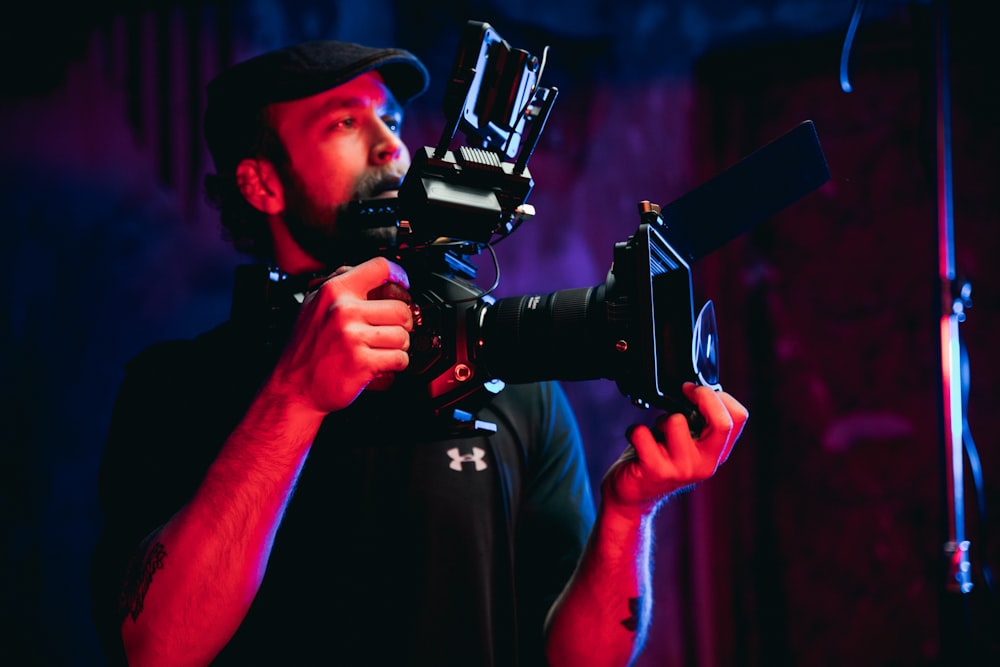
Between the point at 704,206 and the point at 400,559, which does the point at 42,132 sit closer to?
the point at 400,559

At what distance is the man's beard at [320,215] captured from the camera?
3.75ft

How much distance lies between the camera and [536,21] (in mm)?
2172

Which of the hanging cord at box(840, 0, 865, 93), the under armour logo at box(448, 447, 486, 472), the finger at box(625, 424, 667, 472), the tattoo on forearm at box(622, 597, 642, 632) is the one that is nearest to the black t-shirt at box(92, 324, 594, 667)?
the under armour logo at box(448, 447, 486, 472)

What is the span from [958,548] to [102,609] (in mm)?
1187

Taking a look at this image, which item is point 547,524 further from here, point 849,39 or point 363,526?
point 849,39

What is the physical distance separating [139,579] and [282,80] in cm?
77

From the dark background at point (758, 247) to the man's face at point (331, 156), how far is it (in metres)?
0.39

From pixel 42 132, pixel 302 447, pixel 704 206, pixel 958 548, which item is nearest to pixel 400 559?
pixel 302 447

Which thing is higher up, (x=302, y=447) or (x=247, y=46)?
(x=247, y=46)

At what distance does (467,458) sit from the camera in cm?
110

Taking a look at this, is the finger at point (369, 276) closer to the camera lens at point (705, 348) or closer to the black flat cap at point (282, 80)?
the camera lens at point (705, 348)

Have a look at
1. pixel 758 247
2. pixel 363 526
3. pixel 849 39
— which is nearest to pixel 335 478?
pixel 363 526

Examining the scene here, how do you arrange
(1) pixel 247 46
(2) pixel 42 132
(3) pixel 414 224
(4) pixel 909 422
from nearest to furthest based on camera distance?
(3) pixel 414 224
(2) pixel 42 132
(1) pixel 247 46
(4) pixel 909 422

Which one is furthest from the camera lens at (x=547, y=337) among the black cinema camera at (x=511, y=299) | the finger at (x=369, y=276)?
the finger at (x=369, y=276)
